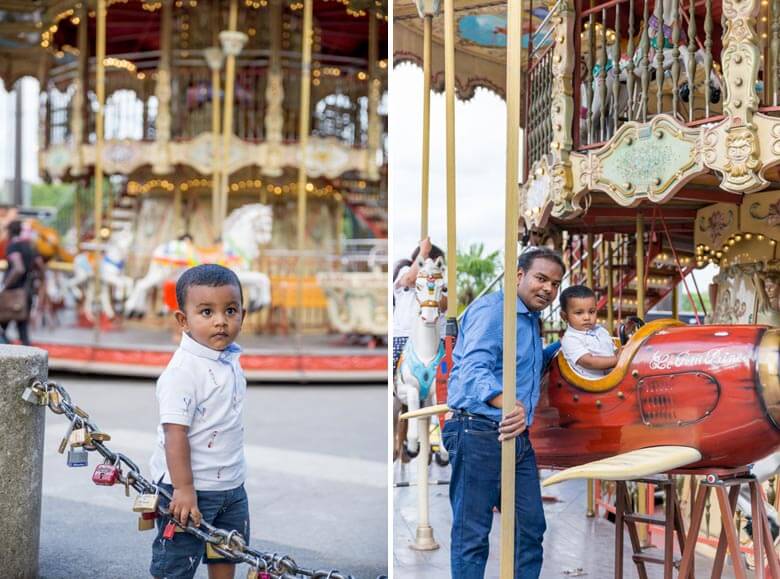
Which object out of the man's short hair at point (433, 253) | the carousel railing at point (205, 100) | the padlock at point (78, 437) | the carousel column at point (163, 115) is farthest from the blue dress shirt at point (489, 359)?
the carousel railing at point (205, 100)

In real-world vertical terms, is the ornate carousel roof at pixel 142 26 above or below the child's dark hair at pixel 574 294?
above

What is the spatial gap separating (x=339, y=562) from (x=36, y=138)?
1453 centimetres

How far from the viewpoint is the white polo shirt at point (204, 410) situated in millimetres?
3393

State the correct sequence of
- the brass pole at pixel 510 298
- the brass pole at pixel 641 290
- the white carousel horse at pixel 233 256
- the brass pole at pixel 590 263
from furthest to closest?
the white carousel horse at pixel 233 256 < the brass pole at pixel 590 263 < the brass pole at pixel 641 290 < the brass pole at pixel 510 298

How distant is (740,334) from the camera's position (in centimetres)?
366

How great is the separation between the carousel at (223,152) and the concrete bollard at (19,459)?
9.36 metres

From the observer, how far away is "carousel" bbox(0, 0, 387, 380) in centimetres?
1496

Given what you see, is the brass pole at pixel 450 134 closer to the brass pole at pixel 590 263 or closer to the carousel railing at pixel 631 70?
the carousel railing at pixel 631 70

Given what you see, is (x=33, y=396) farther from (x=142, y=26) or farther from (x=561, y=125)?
(x=142, y=26)

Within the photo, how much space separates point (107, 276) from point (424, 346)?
12129mm

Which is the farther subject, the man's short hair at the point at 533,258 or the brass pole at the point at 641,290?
the brass pole at the point at 641,290

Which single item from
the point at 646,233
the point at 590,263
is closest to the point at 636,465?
the point at 590,263

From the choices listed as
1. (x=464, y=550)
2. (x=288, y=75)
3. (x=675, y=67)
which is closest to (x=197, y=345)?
(x=464, y=550)

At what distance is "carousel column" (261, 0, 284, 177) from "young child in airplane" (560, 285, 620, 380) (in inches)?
451
